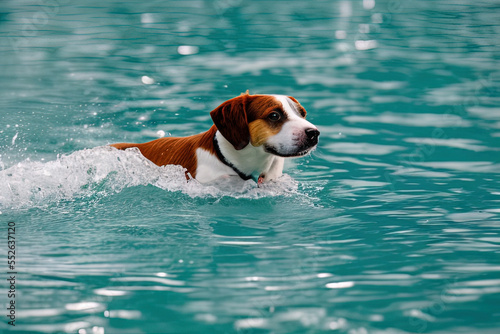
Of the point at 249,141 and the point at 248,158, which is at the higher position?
the point at 249,141

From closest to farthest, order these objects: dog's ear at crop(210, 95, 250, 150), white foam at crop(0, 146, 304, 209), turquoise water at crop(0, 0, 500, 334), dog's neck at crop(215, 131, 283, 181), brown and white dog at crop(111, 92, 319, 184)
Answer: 1. turquoise water at crop(0, 0, 500, 334)
2. brown and white dog at crop(111, 92, 319, 184)
3. dog's ear at crop(210, 95, 250, 150)
4. dog's neck at crop(215, 131, 283, 181)
5. white foam at crop(0, 146, 304, 209)

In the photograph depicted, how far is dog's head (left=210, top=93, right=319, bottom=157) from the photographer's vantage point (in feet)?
17.0

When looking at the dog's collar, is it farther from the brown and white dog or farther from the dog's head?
the dog's head

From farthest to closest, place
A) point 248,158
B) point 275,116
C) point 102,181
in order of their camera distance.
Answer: point 102,181
point 248,158
point 275,116

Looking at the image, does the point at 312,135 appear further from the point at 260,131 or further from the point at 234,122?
the point at 234,122

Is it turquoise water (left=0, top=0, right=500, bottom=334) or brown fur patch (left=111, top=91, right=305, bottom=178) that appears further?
brown fur patch (left=111, top=91, right=305, bottom=178)

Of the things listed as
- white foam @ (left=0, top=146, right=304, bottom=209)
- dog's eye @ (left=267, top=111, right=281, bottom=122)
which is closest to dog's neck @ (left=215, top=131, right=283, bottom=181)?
white foam @ (left=0, top=146, right=304, bottom=209)

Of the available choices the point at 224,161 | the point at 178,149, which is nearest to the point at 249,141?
the point at 224,161

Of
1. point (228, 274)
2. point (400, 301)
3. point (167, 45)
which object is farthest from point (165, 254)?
point (167, 45)

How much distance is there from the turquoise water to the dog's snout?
0.64m

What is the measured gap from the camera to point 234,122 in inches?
212

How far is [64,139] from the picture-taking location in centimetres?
828

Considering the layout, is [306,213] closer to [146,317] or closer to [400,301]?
[400,301]

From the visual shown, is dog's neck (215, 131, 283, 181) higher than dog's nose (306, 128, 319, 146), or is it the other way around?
dog's nose (306, 128, 319, 146)
